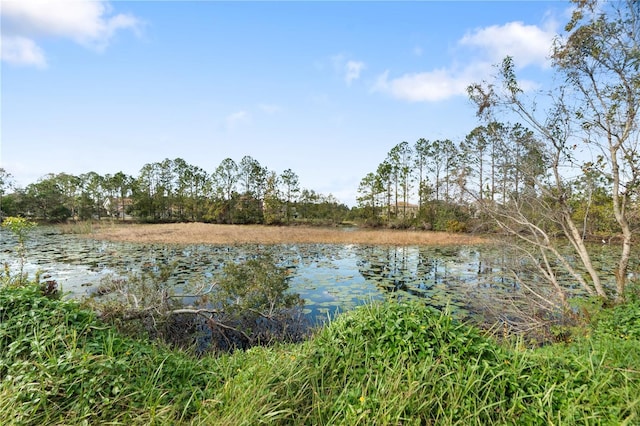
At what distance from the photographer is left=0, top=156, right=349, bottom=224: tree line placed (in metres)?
37.8

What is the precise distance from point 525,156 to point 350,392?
6877mm

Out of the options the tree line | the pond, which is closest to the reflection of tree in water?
the pond

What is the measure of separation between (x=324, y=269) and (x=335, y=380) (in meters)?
9.03

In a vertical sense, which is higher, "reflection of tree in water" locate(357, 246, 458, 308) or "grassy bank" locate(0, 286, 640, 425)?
"grassy bank" locate(0, 286, 640, 425)

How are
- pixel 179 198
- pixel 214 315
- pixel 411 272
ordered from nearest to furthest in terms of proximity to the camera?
pixel 214 315 → pixel 411 272 → pixel 179 198

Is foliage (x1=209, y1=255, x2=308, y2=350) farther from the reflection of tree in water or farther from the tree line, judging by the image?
the tree line

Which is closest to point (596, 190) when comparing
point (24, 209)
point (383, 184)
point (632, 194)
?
point (632, 194)

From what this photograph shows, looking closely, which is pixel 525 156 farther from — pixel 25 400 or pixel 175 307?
pixel 25 400

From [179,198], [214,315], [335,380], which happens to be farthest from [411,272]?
[179,198]

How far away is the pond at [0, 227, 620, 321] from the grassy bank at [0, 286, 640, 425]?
229 cm

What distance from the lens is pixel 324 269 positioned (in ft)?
38.2

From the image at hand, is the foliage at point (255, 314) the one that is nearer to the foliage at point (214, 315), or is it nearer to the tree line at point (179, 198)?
the foliage at point (214, 315)

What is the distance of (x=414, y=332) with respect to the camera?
273 centimetres

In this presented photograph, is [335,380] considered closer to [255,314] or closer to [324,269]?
[255,314]
